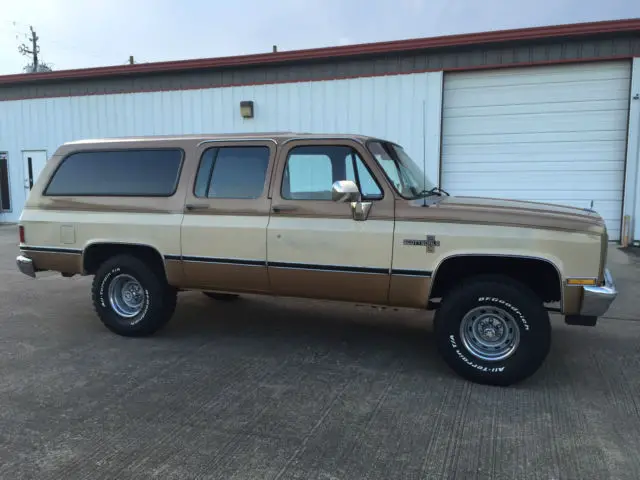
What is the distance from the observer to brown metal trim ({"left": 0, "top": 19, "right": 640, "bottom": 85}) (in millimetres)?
10438

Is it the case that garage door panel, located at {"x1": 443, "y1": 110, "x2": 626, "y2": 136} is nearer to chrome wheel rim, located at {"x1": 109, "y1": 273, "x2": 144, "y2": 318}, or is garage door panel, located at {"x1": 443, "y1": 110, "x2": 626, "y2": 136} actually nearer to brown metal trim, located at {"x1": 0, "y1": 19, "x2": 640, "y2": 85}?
brown metal trim, located at {"x1": 0, "y1": 19, "x2": 640, "y2": 85}

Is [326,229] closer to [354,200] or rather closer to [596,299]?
[354,200]

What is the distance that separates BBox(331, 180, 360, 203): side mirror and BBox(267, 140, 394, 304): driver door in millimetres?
→ 93

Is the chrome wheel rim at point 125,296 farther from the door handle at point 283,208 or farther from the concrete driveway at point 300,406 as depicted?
the door handle at point 283,208

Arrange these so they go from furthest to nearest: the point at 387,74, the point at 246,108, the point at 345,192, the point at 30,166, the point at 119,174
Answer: the point at 30,166, the point at 246,108, the point at 387,74, the point at 119,174, the point at 345,192

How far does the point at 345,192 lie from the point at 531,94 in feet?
28.8

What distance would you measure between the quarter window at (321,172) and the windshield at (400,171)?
0.60 ft

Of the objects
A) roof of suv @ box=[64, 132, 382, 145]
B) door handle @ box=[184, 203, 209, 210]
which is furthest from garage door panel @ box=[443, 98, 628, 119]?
door handle @ box=[184, 203, 209, 210]

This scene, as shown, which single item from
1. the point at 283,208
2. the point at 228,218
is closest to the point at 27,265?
the point at 228,218

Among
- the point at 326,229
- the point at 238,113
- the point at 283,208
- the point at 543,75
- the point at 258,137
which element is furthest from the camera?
the point at 238,113

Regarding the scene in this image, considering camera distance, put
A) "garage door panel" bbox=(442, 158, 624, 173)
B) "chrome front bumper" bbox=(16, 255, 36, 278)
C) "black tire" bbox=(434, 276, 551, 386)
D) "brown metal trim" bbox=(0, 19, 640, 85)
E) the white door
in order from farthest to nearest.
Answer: the white door, "garage door panel" bbox=(442, 158, 624, 173), "brown metal trim" bbox=(0, 19, 640, 85), "chrome front bumper" bbox=(16, 255, 36, 278), "black tire" bbox=(434, 276, 551, 386)

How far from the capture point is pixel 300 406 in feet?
12.4

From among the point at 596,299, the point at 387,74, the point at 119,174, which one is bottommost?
the point at 596,299

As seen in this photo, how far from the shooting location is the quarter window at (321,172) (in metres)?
4.49
